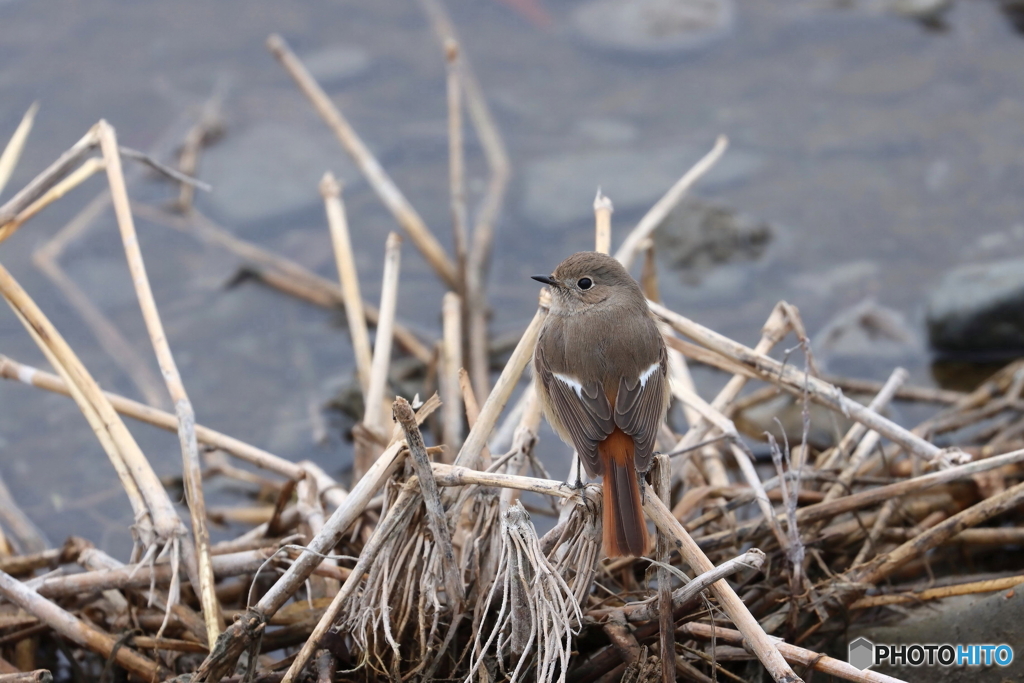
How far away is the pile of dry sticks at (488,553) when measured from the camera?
2.77m

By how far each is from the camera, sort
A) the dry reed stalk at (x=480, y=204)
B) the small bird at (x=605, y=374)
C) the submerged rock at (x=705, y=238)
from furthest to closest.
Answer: the submerged rock at (x=705, y=238) < the dry reed stalk at (x=480, y=204) < the small bird at (x=605, y=374)

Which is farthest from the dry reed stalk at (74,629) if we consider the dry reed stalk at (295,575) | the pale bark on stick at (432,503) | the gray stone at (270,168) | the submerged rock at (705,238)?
the submerged rock at (705,238)

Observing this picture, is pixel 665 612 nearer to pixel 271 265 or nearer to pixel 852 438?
pixel 852 438

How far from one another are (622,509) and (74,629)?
1.82m

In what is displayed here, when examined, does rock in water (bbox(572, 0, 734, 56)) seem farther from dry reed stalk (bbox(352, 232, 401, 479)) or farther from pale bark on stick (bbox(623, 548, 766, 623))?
pale bark on stick (bbox(623, 548, 766, 623))

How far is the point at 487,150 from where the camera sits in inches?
277

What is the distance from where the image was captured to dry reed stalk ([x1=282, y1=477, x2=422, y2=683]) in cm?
279

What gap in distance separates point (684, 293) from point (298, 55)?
152 inches

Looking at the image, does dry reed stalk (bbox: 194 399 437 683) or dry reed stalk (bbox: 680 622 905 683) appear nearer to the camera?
dry reed stalk (bbox: 680 622 905 683)

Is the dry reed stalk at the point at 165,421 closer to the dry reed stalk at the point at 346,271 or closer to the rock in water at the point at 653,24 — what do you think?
the dry reed stalk at the point at 346,271

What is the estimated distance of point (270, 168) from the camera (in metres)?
6.99

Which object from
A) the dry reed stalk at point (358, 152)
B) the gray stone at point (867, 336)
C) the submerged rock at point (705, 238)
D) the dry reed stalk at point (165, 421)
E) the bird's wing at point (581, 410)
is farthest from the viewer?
the submerged rock at point (705, 238)

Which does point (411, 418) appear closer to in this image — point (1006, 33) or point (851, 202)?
point (851, 202)

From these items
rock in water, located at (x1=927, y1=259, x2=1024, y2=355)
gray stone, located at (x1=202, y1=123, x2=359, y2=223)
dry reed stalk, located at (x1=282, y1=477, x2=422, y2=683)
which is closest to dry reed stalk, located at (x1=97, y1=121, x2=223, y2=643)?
dry reed stalk, located at (x1=282, y1=477, x2=422, y2=683)
